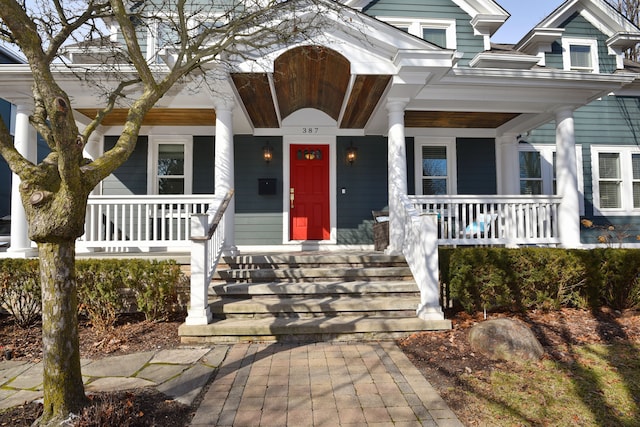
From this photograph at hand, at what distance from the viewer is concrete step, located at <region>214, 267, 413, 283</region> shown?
4738mm

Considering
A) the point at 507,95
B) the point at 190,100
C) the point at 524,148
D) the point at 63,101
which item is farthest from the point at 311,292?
the point at 524,148

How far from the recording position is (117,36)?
7.64m

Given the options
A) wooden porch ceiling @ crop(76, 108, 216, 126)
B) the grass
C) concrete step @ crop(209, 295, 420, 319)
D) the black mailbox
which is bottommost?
the grass

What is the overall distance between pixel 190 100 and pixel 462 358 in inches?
210

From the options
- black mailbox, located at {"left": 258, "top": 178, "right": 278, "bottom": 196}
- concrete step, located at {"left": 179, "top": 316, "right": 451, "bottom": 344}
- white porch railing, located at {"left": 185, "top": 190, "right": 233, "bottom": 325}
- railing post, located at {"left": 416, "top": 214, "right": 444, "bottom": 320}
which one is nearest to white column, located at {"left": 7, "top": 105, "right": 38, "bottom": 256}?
white porch railing, located at {"left": 185, "top": 190, "right": 233, "bottom": 325}

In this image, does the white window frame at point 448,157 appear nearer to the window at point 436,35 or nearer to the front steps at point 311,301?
the window at point 436,35

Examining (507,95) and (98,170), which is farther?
(507,95)

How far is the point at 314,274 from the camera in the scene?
15.9 feet

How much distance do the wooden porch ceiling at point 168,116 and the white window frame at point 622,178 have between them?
28.1 feet

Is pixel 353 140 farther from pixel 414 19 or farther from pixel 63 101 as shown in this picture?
pixel 63 101

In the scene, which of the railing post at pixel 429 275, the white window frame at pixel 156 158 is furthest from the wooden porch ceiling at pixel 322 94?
the railing post at pixel 429 275

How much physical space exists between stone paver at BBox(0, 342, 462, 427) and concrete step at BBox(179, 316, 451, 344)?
0.12 metres

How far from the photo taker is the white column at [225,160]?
5.29 metres

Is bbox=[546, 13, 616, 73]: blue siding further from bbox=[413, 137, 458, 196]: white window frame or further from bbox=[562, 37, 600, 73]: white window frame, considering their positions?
bbox=[413, 137, 458, 196]: white window frame
